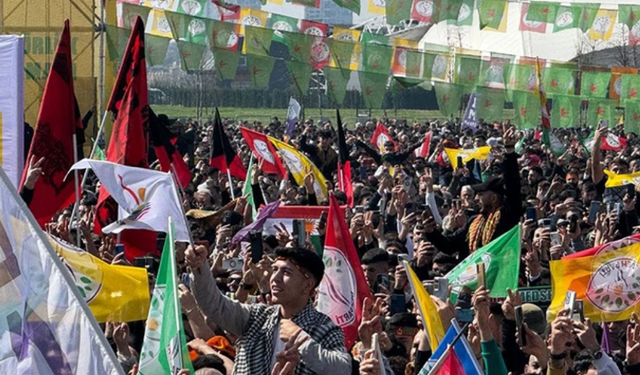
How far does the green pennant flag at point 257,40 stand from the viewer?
36.6 meters

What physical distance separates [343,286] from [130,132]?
345 centimetres

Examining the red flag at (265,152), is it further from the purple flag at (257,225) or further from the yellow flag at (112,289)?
the yellow flag at (112,289)

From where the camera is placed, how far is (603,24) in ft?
132

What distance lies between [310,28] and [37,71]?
60.9 ft

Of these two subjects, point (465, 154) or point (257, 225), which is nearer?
point (257, 225)

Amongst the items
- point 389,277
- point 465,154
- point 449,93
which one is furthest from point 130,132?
point 449,93

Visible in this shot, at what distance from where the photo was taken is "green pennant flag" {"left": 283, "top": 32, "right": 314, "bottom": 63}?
118ft

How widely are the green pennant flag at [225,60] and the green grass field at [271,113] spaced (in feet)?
77.9

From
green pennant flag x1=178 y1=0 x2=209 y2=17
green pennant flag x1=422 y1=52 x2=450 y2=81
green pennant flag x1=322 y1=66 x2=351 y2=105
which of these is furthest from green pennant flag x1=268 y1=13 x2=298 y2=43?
green pennant flag x1=422 y1=52 x2=450 y2=81

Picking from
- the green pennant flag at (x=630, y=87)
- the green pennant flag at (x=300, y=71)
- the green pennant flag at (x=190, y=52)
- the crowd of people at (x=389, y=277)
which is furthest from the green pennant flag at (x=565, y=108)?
the crowd of people at (x=389, y=277)

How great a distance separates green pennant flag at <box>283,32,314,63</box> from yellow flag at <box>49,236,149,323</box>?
28689 millimetres

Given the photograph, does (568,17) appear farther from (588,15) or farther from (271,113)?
(271,113)

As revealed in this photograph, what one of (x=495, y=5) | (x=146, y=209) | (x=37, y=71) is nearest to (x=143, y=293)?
(x=146, y=209)

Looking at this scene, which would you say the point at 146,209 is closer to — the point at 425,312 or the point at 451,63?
the point at 425,312
